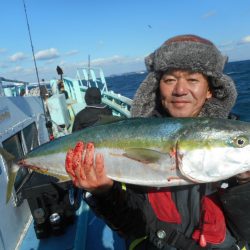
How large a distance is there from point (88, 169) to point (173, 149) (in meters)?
0.57

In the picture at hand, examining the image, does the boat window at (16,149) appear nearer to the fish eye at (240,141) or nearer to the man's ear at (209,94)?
the man's ear at (209,94)

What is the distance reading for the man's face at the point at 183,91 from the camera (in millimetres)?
2225

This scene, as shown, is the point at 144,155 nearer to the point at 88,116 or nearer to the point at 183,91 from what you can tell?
the point at 183,91

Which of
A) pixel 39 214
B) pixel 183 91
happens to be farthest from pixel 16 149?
pixel 183 91

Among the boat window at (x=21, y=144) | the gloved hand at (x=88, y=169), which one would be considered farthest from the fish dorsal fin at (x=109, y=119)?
the boat window at (x=21, y=144)

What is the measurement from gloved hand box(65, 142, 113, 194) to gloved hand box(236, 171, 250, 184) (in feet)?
2.64

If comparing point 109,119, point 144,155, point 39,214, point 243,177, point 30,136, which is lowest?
point 39,214

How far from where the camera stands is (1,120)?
4051 millimetres

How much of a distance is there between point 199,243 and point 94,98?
5276 mm

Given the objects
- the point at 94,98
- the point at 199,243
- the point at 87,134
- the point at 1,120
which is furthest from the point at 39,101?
the point at 199,243

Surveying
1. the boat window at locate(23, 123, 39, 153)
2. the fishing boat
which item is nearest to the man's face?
the fishing boat

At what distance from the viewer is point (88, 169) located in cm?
210

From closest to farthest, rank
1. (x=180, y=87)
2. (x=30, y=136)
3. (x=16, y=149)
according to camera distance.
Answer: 1. (x=180, y=87)
2. (x=16, y=149)
3. (x=30, y=136)

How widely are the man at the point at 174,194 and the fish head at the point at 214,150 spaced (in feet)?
0.66
